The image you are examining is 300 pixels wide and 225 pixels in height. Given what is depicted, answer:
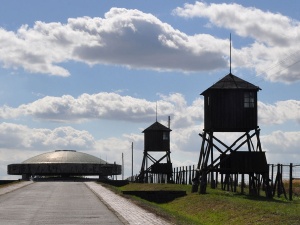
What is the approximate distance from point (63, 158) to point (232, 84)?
66.2m

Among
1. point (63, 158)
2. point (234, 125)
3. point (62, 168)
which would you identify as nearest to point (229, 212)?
point (234, 125)

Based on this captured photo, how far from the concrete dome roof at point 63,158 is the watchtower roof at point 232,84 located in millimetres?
63279

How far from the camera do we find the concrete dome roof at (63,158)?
10371cm

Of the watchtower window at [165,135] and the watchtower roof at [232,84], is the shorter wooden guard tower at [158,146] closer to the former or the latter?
the watchtower window at [165,135]

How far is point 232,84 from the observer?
139ft

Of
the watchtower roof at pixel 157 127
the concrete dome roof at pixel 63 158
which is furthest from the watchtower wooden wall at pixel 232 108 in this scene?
the concrete dome roof at pixel 63 158

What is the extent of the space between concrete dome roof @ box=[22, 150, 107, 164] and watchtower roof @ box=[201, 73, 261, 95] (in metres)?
63.3

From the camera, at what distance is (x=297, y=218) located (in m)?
20.7

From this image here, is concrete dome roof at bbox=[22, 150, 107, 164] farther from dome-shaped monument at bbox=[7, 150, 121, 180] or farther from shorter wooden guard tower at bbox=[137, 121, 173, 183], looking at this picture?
shorter wooden guard tower at bbox=[137, 121, 173, 183]

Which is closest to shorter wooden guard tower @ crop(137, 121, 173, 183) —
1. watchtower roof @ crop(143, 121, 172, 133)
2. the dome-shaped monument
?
watchtower roof @ crop(143, 121, 172, 133)

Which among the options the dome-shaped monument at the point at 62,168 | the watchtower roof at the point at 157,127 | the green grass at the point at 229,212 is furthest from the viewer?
the dome-shaped monument at the point at 62,168

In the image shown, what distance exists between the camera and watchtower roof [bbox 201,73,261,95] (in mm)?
41906

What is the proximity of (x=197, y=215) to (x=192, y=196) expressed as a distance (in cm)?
810

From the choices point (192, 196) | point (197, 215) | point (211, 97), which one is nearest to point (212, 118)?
point (211, 97)
